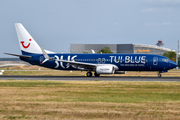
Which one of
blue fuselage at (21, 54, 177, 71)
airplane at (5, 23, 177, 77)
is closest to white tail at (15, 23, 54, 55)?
airplane at (5, 23, 177, 77)

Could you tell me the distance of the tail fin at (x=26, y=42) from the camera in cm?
5038

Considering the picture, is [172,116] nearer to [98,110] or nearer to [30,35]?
[98,110]

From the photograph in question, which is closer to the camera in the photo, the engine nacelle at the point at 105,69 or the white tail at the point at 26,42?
the engine nacelle at the point at 105,69

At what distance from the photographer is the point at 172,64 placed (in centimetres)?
4494

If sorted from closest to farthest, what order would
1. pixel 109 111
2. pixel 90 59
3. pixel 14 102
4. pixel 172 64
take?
pixel 109 111
pixel 14 102
pixel 172 64
pixel 90 59

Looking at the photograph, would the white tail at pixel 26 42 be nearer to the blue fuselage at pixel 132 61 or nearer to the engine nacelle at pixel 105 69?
the blue fuselage at pixel 132 61

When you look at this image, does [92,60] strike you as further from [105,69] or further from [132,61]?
[132,61]

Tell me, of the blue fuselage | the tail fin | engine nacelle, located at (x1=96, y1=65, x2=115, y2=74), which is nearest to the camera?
engine nacelle, located at (x1=96, y1=65, x2=115, y2=74)

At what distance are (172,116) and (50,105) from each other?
7006mm

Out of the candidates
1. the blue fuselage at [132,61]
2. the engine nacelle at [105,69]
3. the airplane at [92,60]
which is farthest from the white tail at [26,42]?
the engine nacelle at [105,69]

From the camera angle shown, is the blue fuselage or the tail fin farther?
the tail fin

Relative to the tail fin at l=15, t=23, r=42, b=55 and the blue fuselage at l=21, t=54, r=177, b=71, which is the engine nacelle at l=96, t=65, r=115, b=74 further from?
the tail fin at l=15, t=23, r=42, b=55

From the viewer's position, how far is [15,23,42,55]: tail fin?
50.4 m

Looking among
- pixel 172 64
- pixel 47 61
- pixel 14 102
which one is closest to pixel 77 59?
pixel 47 61
